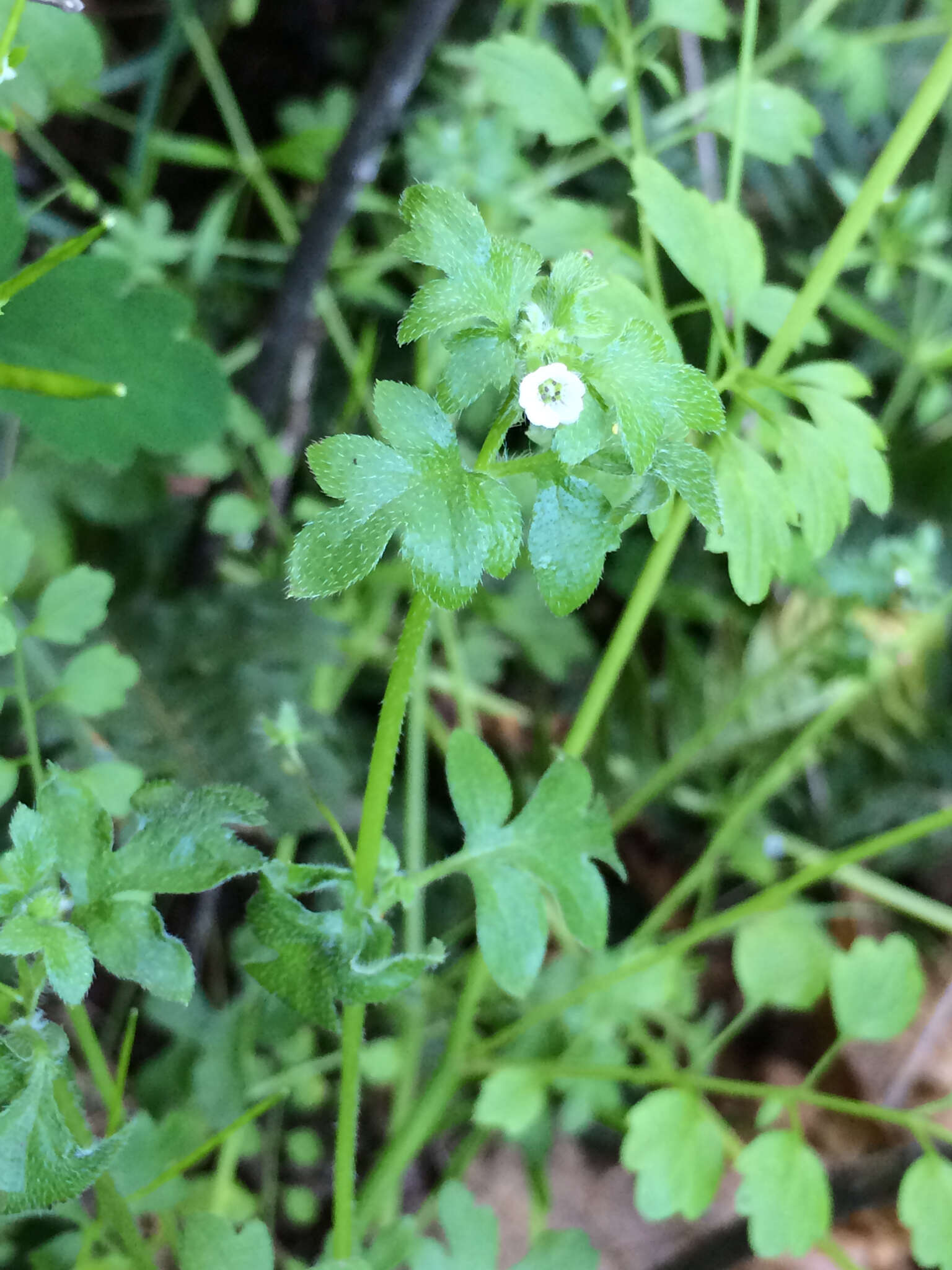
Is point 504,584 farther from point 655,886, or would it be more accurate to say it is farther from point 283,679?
point 655,886

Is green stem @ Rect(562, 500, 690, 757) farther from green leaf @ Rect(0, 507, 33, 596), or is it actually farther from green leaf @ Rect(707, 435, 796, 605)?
green leaf @ Rect(0, 507, 33, 596)

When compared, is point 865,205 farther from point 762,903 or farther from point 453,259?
point 762,903

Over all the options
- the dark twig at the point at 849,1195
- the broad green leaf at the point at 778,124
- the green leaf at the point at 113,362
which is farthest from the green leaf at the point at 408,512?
the dark twig at the point at 849,1195

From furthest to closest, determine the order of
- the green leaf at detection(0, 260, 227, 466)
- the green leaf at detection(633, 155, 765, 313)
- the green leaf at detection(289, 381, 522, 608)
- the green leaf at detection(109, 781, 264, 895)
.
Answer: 1. the green leaf at detection(0, 260, 227, 466)
2. the green leaf at detection(633, 155, 765, 313)
3. the green leaf at detection(109, 781, 264, 895)
4. the green leaf at detection(289, 381, 522, 608)

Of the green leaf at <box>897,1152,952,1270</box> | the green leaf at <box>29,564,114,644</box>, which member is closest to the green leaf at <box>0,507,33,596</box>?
the green leaf at <box>29,564,114,644</box>

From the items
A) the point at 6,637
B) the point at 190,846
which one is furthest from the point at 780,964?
the point at 6,637

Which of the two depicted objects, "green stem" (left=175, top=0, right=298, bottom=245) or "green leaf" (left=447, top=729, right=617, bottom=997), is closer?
"green leaf" (left=447, top=729, right=617, bottom=997)
